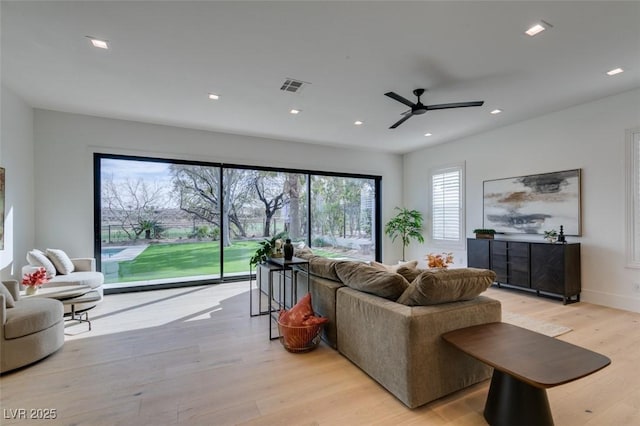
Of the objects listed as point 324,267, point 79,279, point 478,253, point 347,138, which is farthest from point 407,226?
point 79,279

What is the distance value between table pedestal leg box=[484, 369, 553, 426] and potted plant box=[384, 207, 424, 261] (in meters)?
5.54

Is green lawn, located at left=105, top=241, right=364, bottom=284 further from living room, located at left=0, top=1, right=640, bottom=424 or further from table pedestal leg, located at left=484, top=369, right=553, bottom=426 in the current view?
table pedestal leg, located at left=484, top=369, right=553, bottom=426

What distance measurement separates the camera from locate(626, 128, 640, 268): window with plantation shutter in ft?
12.8

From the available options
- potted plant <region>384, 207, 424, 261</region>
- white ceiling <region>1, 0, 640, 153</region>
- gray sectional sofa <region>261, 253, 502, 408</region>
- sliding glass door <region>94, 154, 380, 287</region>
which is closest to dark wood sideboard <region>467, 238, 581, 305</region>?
potted plant <region>384, 207, 424, 261</region>

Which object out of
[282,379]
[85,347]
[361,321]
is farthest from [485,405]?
[85,347]

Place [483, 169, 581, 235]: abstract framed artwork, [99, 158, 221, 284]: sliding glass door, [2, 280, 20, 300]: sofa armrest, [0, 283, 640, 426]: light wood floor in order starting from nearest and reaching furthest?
[0, 283, 640, 426]: light wood floor < [2, 280, 20, 300]: sofa armrest < [483, 169, 581, 235]: abstract framed artwork < [99, 158, 221, 284]: sliding glass door

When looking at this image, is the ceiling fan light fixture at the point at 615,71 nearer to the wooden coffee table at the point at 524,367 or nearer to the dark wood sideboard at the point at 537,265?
the dark wood sideboard at the point at 537,265

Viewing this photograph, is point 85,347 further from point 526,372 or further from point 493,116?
point 493,116

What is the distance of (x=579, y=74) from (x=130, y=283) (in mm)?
7349

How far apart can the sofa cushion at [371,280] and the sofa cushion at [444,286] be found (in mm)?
82

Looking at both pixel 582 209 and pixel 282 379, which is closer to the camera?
pixel 282 379

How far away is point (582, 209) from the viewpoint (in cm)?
446

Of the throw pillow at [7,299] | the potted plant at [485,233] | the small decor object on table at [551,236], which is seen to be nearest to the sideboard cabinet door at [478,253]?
the potted plant at [485,233]

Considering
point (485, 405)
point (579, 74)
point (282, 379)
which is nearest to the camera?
point (485, 405)
